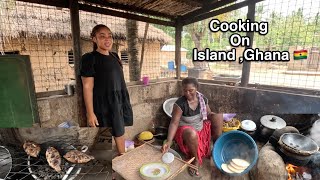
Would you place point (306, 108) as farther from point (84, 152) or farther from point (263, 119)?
point (84, 152)

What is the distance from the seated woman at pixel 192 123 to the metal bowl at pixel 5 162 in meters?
1.16

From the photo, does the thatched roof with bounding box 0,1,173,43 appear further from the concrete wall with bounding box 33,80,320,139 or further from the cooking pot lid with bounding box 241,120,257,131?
the cooking pot lid with bounding box 241,120,257,131

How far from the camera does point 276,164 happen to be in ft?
4.78

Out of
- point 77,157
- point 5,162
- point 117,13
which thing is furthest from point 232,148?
point 117,13

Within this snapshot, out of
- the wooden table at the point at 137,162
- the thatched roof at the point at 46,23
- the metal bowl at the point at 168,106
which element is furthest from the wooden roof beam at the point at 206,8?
the wooden table at the point at 137,162

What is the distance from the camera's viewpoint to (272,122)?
200cm

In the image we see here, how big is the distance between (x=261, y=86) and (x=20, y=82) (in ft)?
7.90

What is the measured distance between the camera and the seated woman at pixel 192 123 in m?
1.68

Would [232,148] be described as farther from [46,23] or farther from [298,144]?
[46,23]

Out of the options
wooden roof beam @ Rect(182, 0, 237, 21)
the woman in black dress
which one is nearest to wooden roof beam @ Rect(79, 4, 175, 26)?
wooden roof beam @ Rect(182, 0, 237, 21)

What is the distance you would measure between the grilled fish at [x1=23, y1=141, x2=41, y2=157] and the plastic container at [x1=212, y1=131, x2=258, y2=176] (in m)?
1.47

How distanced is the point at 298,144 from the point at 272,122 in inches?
18.2

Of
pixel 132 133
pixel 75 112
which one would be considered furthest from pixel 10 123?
pixel 132 133

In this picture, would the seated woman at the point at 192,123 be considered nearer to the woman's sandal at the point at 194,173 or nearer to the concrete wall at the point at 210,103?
the woman's sandal at the point at 194,173
